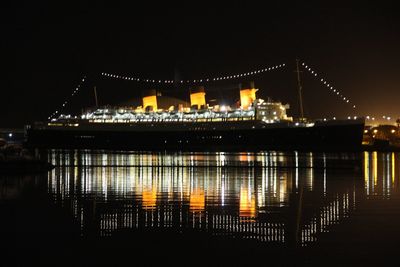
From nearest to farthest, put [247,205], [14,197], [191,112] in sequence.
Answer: [247,205] → [14,197] → [191,112]

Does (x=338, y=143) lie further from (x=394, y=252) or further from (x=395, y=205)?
(x=394, y=252)

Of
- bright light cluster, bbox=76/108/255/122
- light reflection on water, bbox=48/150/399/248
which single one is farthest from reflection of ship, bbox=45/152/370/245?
bright light cluster, bbox=76/108/255/122

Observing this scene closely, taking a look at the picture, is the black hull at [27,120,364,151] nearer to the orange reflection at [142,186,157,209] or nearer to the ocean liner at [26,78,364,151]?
the ocean liner at [26,78,364,151]

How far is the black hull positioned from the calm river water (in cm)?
3686

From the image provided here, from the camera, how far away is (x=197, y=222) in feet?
36.3

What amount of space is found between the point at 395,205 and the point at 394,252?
5345 mm

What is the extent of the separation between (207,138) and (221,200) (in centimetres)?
4704

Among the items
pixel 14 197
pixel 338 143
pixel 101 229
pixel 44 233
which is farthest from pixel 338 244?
pixel 338 143

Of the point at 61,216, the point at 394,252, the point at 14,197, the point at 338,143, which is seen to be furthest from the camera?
the point at 338,143

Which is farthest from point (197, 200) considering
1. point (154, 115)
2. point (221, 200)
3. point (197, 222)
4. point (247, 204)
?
point (154, 115)

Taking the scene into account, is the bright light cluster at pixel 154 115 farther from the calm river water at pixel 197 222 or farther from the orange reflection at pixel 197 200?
the orange reflection at pixel 197 200

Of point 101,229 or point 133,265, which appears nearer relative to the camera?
point 133,265

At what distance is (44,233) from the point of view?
9.84 m

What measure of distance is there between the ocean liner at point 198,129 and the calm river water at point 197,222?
37.0 metres
